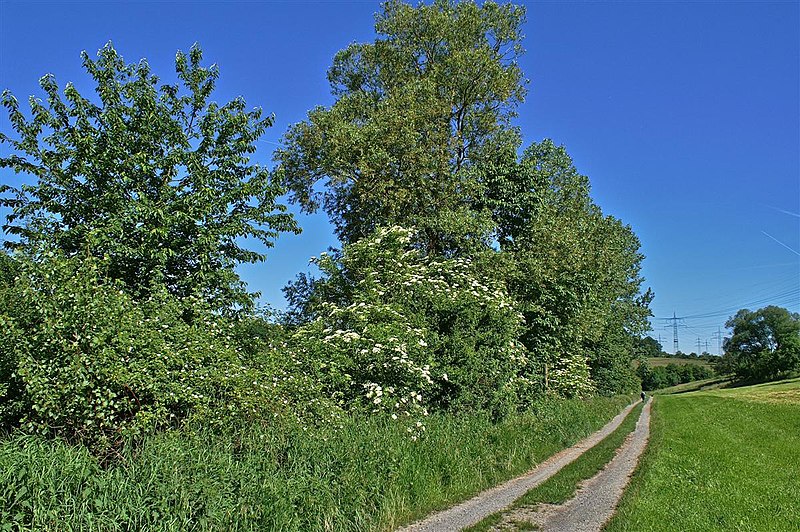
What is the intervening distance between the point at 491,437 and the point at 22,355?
905cm

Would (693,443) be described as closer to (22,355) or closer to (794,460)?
(794,460)

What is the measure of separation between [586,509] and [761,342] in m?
123

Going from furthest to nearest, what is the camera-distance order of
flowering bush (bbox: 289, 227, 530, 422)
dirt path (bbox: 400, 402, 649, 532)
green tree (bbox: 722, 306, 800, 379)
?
green tree (bbox: 722, 306, 800, 379), flowering bush (bbox: 289, 227, 530, 422), dirt path (bbox: 400, 402, 649, 532)

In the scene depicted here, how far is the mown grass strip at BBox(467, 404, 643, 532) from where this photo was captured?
8.34m

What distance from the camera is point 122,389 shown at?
8406mm

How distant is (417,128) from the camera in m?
22.1

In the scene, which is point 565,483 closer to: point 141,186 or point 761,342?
Answer: point 141,186

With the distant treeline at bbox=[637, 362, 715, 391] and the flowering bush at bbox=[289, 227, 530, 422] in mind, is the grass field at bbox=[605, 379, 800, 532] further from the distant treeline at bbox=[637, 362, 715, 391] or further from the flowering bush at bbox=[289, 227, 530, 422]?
the distant treeline at bbox=[637, 362, 715, 391]

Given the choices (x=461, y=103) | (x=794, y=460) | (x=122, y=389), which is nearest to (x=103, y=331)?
(x=122, y=389)

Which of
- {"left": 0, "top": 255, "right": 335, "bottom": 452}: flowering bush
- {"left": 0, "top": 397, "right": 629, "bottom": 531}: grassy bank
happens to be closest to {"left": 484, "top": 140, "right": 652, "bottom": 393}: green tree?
{"left": 0, "top": 397, "right": 629, "bottom": 531}: grassy bank

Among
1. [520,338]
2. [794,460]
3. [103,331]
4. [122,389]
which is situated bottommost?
[794,460]

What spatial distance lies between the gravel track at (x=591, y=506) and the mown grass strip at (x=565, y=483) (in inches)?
6.6

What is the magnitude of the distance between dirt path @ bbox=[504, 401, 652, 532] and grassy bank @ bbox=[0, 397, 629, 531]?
1.44 meters

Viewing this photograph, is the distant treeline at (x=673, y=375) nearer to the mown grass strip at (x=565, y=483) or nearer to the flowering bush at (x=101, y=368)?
the mown grass strip at (x=565, y=483)
